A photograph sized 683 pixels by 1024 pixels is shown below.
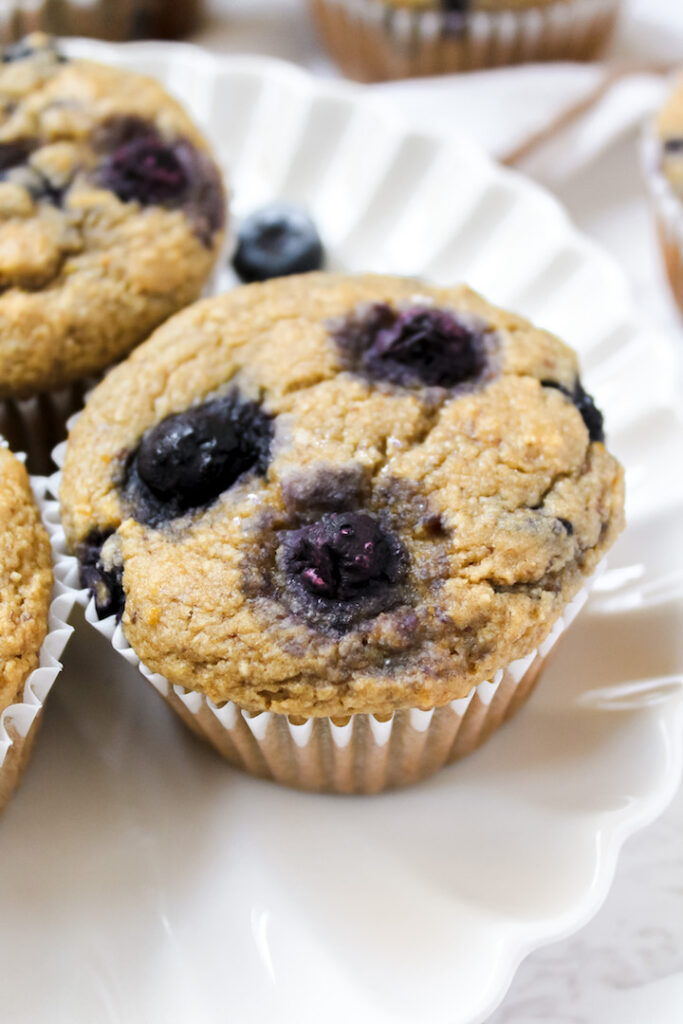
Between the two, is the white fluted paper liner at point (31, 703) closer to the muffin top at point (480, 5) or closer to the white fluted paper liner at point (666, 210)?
the white fluted paper liner at point (666, 210)

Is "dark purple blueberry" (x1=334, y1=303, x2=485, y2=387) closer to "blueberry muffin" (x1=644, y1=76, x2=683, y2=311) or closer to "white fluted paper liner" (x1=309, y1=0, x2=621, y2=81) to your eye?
"blueberry muffin" (x1=644, y1=76, x2=683, y2=311)

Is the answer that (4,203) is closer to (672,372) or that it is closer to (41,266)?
(41,266)

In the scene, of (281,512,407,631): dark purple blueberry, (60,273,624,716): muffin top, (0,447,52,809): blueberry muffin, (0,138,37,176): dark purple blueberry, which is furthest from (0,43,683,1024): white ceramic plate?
(0,138,37,176): dark purple blueberry

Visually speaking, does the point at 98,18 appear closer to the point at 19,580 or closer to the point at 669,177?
the point at 669,177

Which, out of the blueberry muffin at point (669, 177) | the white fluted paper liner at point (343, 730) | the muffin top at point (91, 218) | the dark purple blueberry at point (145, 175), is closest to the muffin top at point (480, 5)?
the blueberry muffin at point (669, 177)

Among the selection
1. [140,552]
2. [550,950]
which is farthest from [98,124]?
[550,950]

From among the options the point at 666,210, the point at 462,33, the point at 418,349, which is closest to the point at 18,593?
the point at 418,349
